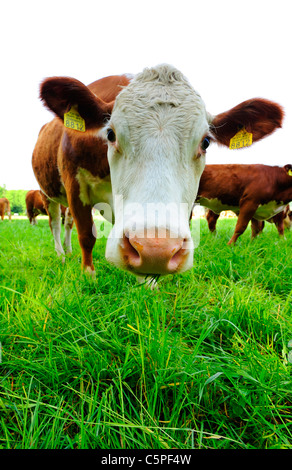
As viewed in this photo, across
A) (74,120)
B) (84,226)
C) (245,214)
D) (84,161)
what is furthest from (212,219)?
(74,120)

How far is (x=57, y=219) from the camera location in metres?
4.86

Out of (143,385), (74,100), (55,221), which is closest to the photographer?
(143,385)

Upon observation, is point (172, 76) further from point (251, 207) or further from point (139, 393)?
point (251, 207)

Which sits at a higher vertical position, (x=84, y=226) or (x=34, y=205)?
(x=84, y=226)

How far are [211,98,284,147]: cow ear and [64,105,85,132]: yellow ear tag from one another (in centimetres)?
125

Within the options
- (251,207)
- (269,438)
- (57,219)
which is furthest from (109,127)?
(251,207)

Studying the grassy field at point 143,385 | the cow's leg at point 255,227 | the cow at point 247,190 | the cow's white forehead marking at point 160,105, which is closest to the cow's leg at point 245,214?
the cow at point 247,190

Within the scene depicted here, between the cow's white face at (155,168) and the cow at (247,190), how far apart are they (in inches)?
158

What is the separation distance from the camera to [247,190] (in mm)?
6133

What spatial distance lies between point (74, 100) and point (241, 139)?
1703 mm

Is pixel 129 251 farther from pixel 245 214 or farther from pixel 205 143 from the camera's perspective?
pixel 245 214

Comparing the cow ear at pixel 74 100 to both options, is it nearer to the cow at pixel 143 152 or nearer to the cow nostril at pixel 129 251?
the cow at pixel 143 152

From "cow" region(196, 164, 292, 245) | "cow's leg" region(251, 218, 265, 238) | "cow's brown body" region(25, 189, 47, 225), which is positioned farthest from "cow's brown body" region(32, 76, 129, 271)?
"cow's brown body" region(25, 189, 47, 225)

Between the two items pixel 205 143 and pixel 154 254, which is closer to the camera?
pixel 154 254
